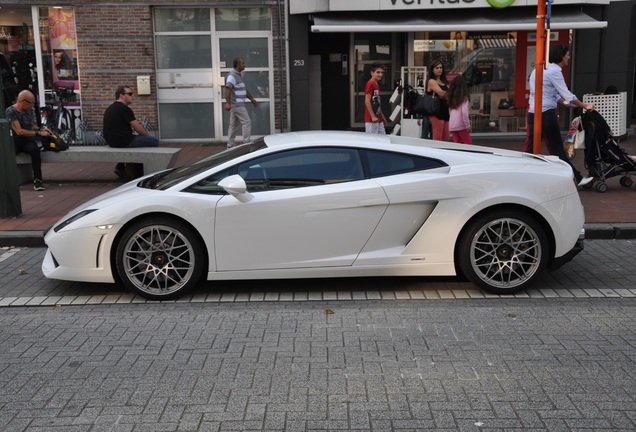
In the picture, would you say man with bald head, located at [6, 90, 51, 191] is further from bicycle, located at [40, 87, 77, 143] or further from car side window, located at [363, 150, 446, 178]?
car side window, located at [363, 150, 446, 178]

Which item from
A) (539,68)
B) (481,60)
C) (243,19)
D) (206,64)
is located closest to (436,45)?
(481,60)

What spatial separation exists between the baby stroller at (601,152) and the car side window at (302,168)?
5060mm

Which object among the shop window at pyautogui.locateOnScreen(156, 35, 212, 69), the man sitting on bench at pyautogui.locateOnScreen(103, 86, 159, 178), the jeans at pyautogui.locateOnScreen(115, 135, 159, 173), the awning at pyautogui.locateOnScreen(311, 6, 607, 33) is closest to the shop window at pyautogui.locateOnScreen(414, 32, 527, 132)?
the awning at pyautogui.locateOnScreen(311, 6, 607, 33)

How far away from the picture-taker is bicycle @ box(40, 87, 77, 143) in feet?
50.8

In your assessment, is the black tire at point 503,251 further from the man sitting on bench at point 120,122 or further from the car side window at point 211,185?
the man sitting on bench at point 120,122

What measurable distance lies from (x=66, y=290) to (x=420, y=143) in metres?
3.46

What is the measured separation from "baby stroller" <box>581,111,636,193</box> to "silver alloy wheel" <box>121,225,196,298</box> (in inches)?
249

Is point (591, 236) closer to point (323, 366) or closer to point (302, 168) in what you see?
point (302, 168)

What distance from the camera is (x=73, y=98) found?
15672mm

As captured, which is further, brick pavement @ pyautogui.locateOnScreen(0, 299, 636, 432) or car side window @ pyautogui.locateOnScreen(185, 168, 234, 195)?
car side window @ pyautogui.locateOnScreen(185, 168, 234, 195)

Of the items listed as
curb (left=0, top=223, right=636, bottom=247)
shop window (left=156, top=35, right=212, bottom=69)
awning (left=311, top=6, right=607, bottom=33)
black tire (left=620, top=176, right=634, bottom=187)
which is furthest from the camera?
shop window (left=156, top=35, right=212, bottom=69)

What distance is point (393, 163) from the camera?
596 cm

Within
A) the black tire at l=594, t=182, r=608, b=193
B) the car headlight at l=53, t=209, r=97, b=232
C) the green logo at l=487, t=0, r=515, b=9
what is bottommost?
the black tire at l=594, t=182, r=608, b=193

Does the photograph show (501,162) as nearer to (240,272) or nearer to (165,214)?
(240,272)
